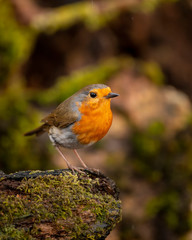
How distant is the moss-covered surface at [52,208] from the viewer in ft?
9.76

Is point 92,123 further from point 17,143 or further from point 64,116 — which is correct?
point 17,143

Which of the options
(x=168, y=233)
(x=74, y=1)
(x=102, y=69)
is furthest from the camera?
(x=74, y=1)

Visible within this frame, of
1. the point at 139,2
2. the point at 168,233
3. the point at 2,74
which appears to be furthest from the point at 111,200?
the point at 139,2

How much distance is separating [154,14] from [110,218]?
8.63m

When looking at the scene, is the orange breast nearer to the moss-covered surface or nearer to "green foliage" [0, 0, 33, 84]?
the moss-covered surface

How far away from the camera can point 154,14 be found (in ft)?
35.5

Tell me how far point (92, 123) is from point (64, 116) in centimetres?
42

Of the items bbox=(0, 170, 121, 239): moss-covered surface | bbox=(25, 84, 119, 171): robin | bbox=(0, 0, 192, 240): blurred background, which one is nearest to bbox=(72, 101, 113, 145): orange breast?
bbox=(25, 84, 119, 171): robin

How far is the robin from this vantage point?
12.5 feet

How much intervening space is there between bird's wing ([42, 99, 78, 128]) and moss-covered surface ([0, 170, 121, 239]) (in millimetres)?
829

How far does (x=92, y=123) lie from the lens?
A: 3.78m

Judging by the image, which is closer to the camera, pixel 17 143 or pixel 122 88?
pixel 17 143

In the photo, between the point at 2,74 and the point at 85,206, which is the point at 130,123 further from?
the point at 85,206

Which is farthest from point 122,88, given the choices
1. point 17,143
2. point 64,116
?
point 64,116
